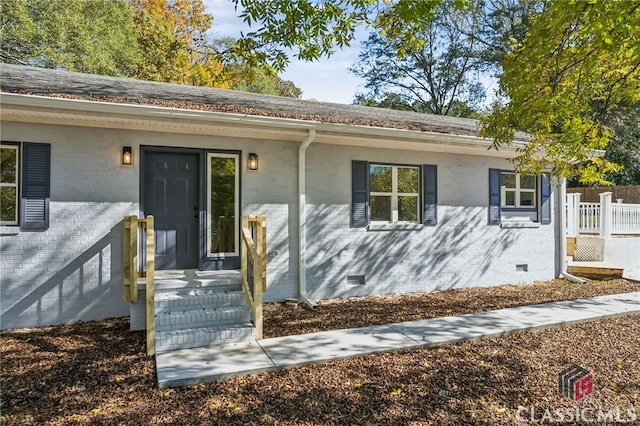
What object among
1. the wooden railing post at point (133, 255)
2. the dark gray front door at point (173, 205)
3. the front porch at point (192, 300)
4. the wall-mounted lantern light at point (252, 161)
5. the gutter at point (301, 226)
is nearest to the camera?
the front porch at point (192, 300)

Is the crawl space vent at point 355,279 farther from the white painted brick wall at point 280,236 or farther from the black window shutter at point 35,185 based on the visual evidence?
the black window shutter at point 35,185

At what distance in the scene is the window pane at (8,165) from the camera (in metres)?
5.22

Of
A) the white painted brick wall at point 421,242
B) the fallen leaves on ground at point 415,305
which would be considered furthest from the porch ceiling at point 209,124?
the fallen leaves on ground at point 415,305

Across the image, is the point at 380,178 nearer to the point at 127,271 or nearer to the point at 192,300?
Answer: the point at 192,300

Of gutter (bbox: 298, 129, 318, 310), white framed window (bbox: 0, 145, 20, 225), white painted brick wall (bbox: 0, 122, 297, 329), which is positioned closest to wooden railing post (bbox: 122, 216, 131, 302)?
white painted brick wall (bbox: 0, 122, 297, 329)

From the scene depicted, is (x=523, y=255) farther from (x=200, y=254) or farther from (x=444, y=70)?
(x=444, y=70)

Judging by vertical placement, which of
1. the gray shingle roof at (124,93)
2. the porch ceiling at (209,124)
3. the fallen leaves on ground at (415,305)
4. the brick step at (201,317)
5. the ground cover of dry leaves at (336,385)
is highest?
the gray shingle roof at (124,93)

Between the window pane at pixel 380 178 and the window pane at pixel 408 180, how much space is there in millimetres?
244

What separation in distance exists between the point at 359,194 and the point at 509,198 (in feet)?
12.8

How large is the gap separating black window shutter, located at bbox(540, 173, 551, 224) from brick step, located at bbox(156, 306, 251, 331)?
719 cm

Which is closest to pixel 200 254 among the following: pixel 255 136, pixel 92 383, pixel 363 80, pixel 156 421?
pixel 255 136

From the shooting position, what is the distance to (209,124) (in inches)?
224

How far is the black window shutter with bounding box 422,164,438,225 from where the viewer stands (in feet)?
25.0

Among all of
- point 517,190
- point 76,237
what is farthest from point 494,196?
point 76,237
